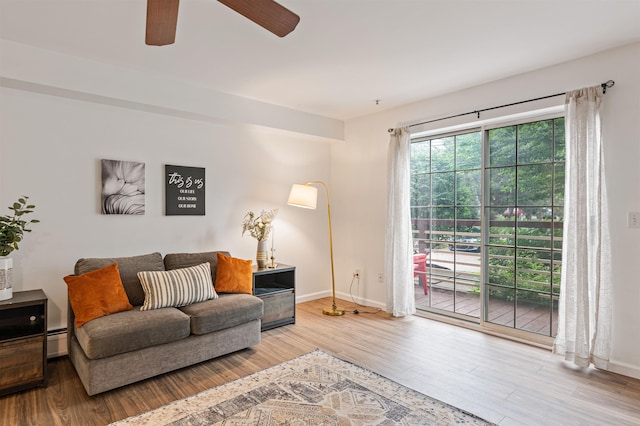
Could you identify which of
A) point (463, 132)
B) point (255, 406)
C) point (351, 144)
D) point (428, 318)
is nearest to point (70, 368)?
point (255, 406)

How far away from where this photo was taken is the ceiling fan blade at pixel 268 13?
5.58 ft

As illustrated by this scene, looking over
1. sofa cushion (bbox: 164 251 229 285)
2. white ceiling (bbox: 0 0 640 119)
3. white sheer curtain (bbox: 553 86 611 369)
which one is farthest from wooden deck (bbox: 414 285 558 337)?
sofa cushion (bbox: 164 251 229 285)

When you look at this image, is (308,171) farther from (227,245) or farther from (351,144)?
(227,245)

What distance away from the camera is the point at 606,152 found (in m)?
2.92

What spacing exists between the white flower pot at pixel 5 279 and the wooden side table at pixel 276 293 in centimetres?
202

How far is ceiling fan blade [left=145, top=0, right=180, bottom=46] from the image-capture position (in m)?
1.75

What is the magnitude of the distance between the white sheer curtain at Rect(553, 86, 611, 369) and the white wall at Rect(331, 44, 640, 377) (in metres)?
0.10

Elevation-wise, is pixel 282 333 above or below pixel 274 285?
below

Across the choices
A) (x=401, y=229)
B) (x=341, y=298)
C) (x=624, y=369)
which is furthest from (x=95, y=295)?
(x=624, y=369)

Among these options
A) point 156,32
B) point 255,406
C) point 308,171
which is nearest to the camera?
point 156,32

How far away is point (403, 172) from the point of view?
430 centimetres

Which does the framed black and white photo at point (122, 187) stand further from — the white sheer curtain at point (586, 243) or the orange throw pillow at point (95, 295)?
the white sheer curtain at point (586, 243)

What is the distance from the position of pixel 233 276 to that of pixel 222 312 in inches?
23.0

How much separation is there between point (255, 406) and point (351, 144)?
3675mm
